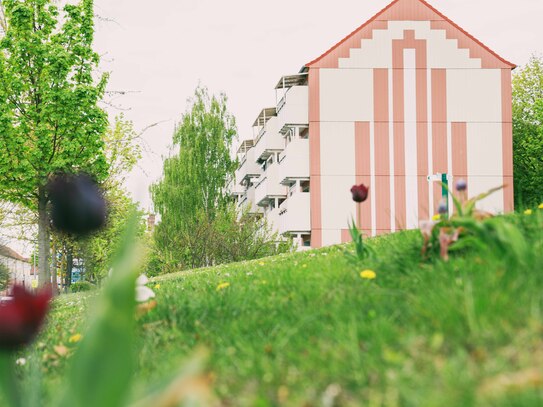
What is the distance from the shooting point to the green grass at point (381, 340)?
9.36 ft

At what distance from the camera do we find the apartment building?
118 ft

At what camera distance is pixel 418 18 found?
3628 centimetres

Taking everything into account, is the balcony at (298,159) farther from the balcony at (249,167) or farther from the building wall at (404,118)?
the balcony at (249,167)

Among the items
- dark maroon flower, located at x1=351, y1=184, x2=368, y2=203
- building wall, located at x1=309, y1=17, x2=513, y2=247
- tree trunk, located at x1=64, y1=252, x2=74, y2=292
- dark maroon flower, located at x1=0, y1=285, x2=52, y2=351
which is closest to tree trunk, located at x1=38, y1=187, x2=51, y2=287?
building wall, located at x1=309, y1=17, x2=513, y2=247

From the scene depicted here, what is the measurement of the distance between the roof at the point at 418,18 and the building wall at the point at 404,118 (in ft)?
0.22

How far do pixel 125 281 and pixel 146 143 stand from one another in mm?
21330

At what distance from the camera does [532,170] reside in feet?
148

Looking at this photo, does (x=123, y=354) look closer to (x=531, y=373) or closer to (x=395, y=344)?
(x=531, y=373)

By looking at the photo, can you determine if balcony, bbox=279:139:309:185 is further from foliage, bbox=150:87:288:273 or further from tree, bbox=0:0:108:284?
tree, bbox=0:0:108:284

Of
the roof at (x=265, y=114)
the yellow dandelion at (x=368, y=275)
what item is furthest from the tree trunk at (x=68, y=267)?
the yellow dandelion at (x=368, y=275)

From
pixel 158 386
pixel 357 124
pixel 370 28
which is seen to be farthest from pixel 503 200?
pixel 158 386

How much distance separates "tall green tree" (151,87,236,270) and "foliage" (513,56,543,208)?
53.3 feet

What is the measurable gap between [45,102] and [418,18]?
21.0 meters

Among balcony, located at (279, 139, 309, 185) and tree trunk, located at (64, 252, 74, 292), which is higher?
balcony, located at (279, 139, 309, 185)
